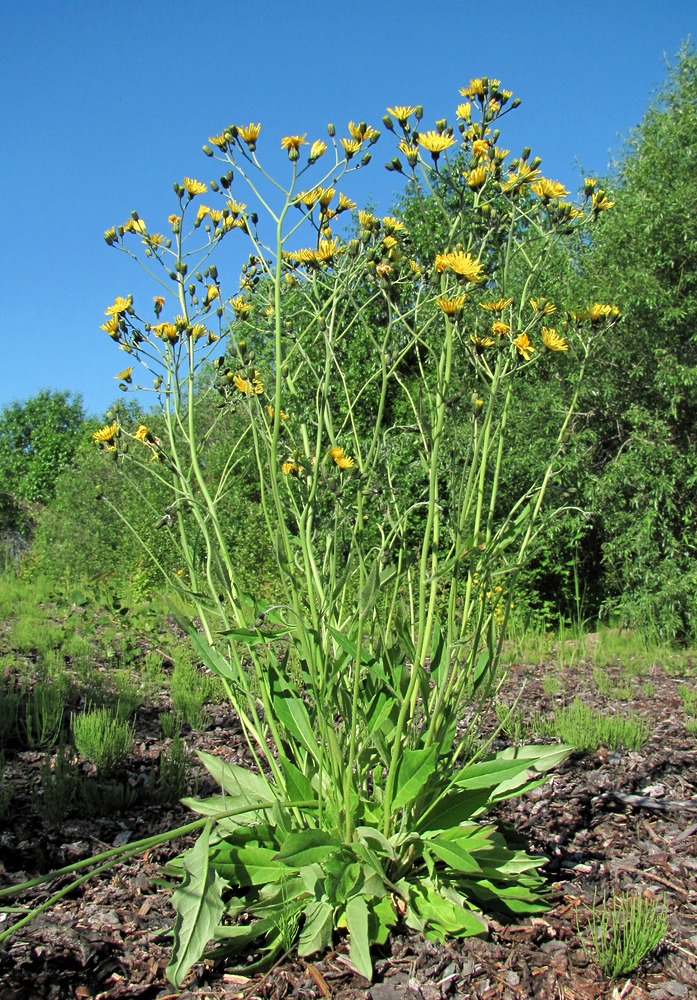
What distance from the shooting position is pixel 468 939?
1.75 meters

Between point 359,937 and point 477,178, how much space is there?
A: 158 cm

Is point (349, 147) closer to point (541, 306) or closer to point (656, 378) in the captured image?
point (541, 306)

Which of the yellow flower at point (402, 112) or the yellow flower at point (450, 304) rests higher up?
the yellow flower at point (402, 112)

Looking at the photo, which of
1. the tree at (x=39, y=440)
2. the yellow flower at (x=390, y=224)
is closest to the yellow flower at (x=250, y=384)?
the yellow flower at (x=390, y=224)

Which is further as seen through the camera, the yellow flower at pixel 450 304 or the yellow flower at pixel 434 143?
the yellow flower at pixel 434 143

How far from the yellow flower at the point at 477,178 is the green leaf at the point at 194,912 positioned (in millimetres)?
1448

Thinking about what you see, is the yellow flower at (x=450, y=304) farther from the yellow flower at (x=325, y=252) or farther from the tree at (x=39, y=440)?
the tree at (x=39, y=440)

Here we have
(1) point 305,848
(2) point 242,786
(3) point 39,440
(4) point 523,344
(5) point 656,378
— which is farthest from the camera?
(3) point 39,440

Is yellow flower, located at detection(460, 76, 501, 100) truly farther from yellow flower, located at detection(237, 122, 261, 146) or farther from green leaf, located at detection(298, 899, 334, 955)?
green leaf, located at detection(298, 899, 334, 955)

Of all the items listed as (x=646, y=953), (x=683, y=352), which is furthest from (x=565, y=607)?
(x=646, y=953)

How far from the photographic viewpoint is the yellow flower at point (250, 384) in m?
1.82

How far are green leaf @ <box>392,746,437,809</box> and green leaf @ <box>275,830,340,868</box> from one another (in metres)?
0.17

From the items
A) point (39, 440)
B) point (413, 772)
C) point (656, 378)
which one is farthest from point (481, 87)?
point (39, 440)

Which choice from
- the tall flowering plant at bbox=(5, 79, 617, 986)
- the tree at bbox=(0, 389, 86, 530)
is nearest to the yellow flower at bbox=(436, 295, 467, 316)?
the tall flowering plant at bbox=(5, 79, 617, 986)
